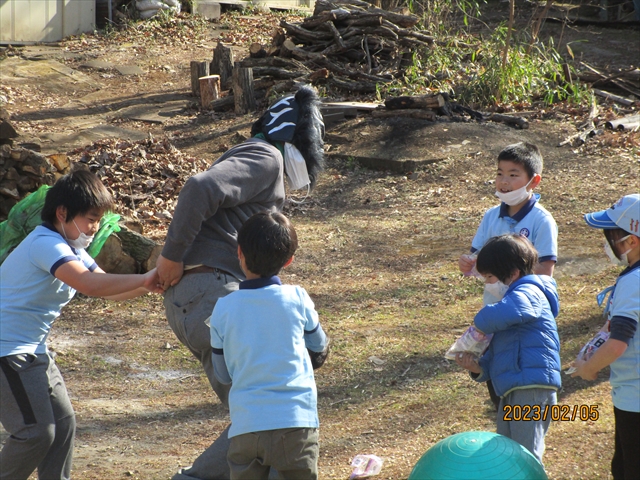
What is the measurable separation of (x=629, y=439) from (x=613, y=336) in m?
0.49

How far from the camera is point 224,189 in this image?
11.4ft

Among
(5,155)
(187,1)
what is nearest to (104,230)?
(5,155)

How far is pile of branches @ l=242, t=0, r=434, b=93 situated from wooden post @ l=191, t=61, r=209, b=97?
84 centimetres

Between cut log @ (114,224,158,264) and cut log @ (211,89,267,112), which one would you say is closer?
cut log @ (114,224,158,264)

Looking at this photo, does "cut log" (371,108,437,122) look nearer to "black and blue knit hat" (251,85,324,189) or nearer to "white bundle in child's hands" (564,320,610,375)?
"black and blue knit hat" (251,85,324,189)

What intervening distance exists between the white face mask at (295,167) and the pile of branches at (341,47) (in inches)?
404

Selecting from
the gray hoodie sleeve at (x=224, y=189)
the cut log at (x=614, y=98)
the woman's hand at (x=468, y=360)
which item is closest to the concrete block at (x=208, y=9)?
the cut log at (x=614, y=98)

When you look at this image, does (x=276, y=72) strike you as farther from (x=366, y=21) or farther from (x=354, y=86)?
(x=366, y=21)

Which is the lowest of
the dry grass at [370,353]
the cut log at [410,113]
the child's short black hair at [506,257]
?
the dry grass at [370,353]

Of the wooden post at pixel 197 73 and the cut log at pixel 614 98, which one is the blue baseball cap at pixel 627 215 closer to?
the cut log at pixel 614 98

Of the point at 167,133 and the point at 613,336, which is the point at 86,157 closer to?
the point at 167,133

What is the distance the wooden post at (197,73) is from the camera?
14188mm

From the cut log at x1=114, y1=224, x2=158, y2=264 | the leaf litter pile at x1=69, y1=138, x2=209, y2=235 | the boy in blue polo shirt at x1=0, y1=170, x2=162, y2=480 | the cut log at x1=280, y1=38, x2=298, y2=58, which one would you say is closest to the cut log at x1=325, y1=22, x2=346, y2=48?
the cut log at x1=280, y1=38, x2=298, y2=58

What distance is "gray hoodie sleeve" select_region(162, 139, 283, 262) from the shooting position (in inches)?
136
